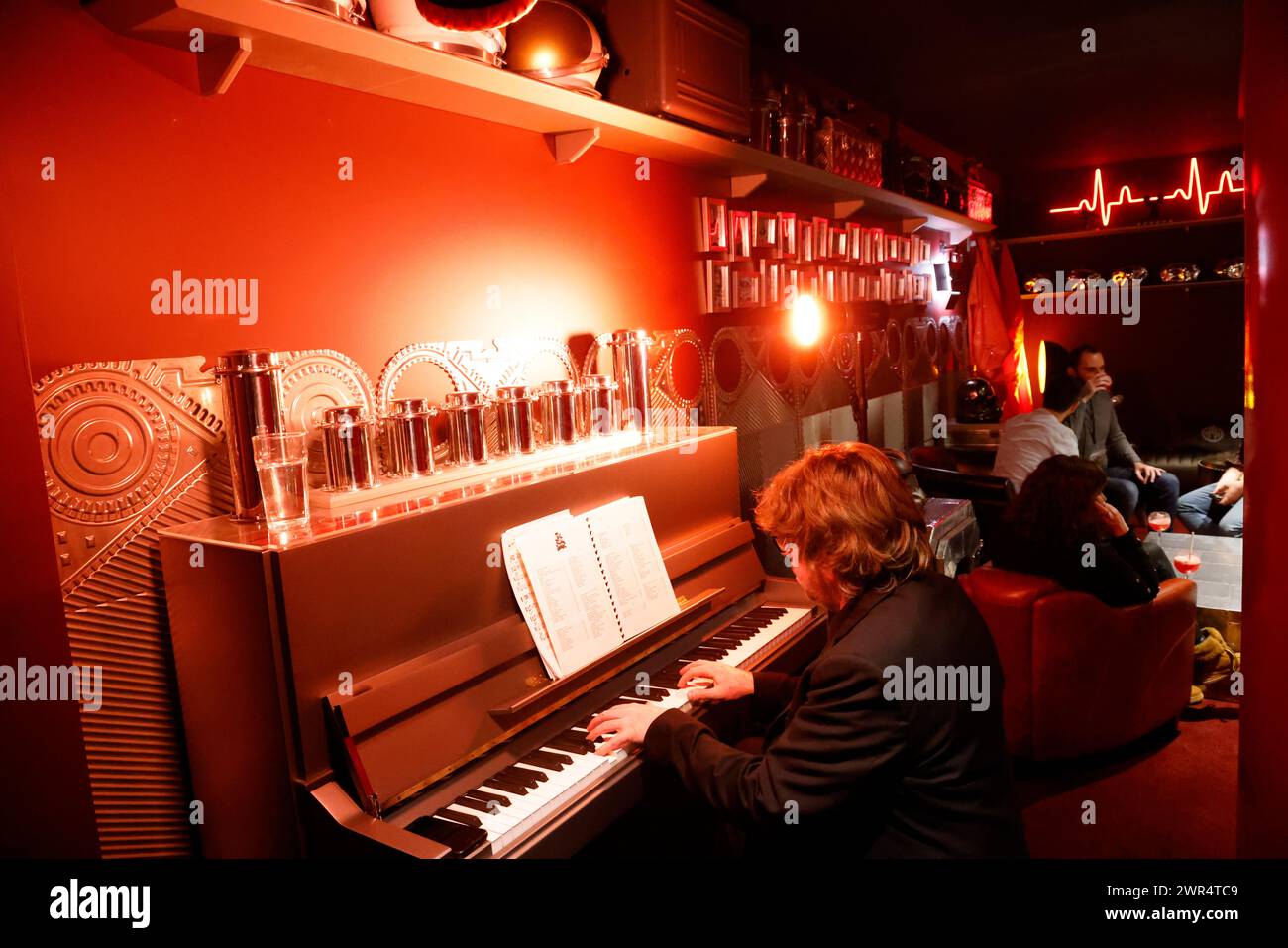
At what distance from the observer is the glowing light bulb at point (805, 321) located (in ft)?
15.0

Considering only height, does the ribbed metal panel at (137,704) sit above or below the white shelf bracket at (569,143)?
below

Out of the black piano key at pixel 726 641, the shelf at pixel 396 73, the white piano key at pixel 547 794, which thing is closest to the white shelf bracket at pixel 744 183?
the shelf at pixel 396 73

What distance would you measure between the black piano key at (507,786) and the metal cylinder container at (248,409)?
29.4 inches

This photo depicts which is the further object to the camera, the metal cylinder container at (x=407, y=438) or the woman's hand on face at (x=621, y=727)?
the metal cylinder container at (x=407, y=438)

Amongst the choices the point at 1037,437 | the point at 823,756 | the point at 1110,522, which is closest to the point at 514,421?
the point at 823,756

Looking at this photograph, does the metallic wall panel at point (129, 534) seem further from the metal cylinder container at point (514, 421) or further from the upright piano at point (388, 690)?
the metal cylinder container at point (514, 421)

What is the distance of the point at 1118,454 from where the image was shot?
6539mm

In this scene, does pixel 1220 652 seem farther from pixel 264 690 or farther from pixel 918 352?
pixel 264 690

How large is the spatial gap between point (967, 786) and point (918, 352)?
5.43 metres

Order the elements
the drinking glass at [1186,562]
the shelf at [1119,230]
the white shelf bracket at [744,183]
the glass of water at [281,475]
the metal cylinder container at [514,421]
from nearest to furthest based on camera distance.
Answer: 1. the glass of water at [281,475]
2. the metal cylinder container at [514,421]
3. the white shelf bracket at [744,183]
4. the drinking glass at [1186,562]
5. the shelf at [1119,230]

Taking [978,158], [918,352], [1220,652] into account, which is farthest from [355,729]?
[978,158]

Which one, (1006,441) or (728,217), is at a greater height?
(728,217)
